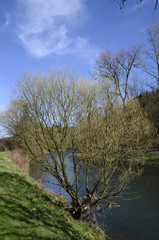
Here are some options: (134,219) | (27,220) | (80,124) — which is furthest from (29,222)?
(134,219)

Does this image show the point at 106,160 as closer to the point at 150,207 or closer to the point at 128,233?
the point at 128,233

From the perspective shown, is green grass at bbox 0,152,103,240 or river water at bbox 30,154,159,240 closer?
green grass at bbox 0,152,103,240

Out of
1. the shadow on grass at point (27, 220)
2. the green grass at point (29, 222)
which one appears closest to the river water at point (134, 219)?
the green grass at point (29, 222)

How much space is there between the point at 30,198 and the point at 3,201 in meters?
1.73

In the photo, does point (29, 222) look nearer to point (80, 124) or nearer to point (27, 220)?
point (27, 220)

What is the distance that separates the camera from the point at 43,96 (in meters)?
8.74

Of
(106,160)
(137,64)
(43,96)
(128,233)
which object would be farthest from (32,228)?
(137,64)

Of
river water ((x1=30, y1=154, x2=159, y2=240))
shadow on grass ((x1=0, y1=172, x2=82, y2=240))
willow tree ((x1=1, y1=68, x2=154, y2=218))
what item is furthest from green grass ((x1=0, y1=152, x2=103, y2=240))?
willow tree ((x1=1, y1=68, x2=154, y2=218))

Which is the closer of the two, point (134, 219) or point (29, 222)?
point (29, 222)

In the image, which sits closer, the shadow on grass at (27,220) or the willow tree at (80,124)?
the shadow on grass at (27,220)

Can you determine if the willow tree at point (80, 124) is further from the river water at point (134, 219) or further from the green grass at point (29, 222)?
the green grass at point (29, 222)

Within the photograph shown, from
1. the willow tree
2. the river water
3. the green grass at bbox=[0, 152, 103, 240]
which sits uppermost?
the willow tree

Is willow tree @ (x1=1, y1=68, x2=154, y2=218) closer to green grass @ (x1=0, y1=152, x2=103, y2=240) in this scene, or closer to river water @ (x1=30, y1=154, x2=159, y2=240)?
river water @ (x1=30, y1=154, x2=159, y2=240)

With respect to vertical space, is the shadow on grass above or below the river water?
above
